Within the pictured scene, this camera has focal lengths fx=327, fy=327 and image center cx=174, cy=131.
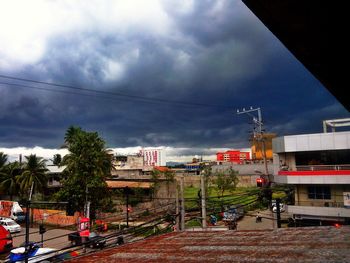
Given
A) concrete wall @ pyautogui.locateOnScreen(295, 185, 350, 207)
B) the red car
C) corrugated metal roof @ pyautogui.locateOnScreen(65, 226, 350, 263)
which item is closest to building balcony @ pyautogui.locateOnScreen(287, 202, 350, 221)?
concrete wall @ pyautogui.locateOnScreen(295, 185, 350, 207)

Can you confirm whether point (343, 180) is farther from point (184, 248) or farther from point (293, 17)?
point (293, 17)

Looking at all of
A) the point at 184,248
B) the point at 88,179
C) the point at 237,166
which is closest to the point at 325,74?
the point at 184,248

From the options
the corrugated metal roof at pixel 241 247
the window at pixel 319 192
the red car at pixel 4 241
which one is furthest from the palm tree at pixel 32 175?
the corrugated metal roof at pixel 241 247

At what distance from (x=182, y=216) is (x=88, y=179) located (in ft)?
90.2

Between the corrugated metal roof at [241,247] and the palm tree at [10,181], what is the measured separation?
4843cm

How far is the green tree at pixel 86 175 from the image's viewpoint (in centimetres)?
3750

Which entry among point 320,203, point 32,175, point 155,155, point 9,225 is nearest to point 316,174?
point 320,203

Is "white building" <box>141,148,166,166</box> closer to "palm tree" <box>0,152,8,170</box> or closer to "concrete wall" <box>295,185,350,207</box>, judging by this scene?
"palm tree" <box>0,152,8,170</box>

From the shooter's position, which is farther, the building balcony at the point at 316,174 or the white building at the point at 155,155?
the white building at the point at 155,155

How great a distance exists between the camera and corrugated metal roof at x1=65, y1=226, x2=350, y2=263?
22.6 feet

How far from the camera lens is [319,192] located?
101ft

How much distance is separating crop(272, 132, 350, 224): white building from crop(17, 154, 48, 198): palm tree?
35767mm

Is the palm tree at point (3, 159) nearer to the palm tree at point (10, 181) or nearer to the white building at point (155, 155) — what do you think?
the palm tree at point (10, 181)

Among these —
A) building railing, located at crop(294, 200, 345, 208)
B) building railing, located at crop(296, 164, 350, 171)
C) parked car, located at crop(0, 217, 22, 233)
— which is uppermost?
building railing, located at crop(296, 164, 350, 171)
